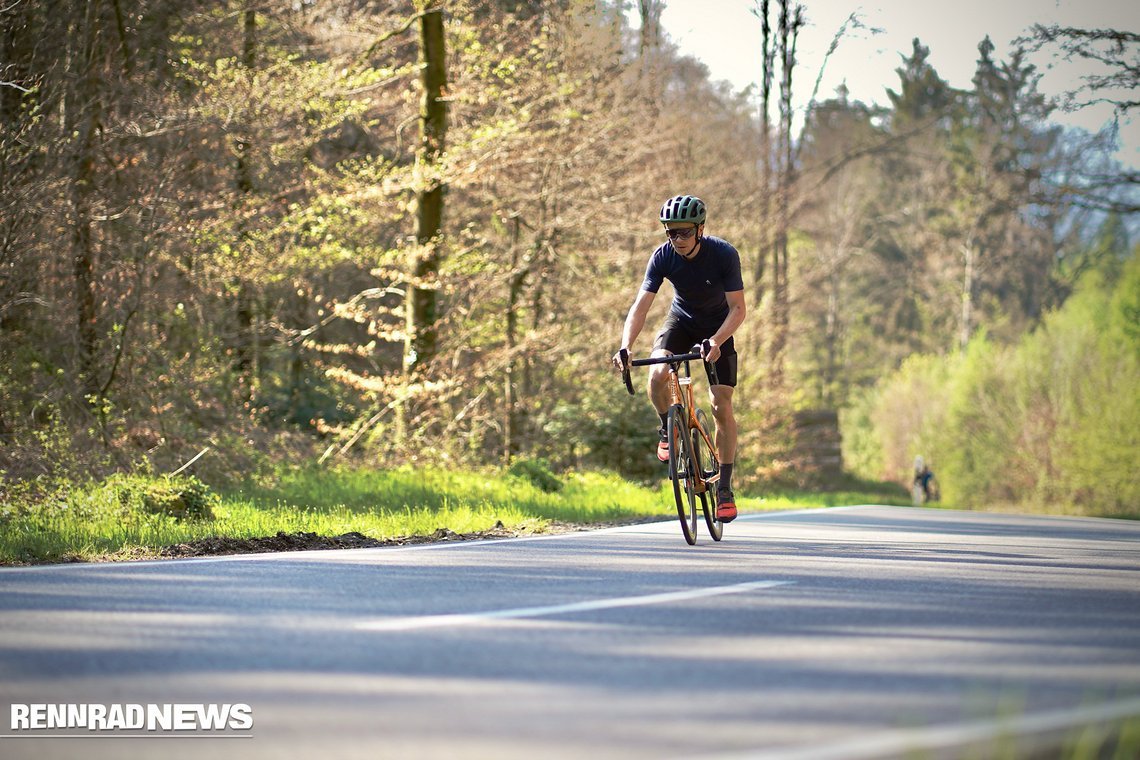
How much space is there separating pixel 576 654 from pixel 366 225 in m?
19.1

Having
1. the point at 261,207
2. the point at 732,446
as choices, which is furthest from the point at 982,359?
the point at 732,446

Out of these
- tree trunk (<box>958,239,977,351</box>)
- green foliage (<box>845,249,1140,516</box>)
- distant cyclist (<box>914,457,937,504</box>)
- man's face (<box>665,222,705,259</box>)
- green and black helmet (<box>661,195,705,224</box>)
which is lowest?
distant cyclist (<box>914,457,937,504</box>)

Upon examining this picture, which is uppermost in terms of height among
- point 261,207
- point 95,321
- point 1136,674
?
point 261,207

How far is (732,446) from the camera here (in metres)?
10.7

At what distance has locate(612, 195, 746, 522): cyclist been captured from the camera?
999 cm

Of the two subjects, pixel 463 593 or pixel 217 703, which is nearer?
pixel 217 703

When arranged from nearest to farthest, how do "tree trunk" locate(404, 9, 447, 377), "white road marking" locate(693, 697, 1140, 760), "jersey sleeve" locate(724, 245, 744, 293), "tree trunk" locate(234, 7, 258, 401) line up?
"white road marking" locate(693, 697, 1140, 760) → "jersey sleeve" locate(724, 245, 744, 293) → "tree trunk" locate(404, 9, 447, 377) → "tree trunk" locate(234, 7, 258, 401)

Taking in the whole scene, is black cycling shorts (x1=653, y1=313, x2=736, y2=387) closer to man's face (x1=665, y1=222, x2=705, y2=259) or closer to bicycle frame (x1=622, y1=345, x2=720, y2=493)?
bicycle frame (x1=622, y1=345, x2=720, y2=493)

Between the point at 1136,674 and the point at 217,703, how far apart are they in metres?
3.28

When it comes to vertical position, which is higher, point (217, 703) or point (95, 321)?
point (95, 321)

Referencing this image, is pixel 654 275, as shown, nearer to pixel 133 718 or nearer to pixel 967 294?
pixel 133 718

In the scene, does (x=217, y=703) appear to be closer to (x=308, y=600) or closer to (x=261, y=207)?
(x=308, y=600)

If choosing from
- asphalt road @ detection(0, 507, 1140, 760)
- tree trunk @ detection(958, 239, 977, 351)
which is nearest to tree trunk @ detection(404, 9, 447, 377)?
asphalt road @ detection(0, 507, 1140, 760)

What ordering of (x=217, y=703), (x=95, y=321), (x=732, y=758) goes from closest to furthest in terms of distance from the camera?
(x=732, y=758) → (x=217, y=703) → (x=95, y=321)
